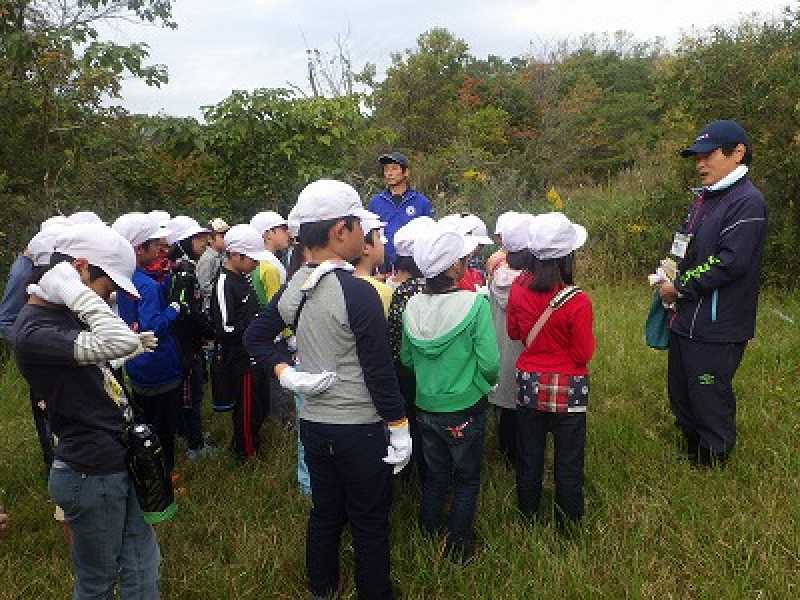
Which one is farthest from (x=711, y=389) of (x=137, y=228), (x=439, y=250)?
(x=137, y=228)

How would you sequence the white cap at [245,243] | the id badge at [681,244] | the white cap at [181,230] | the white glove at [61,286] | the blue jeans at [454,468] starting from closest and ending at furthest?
the white glove at [61,286] → the blue jeans at [454,468] → the id badge at [681,244] → the white cap at [245,243] → the white cap at [181,230]

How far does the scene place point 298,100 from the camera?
7754 mm

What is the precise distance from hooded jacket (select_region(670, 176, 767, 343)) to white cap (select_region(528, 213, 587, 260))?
2.71 ft

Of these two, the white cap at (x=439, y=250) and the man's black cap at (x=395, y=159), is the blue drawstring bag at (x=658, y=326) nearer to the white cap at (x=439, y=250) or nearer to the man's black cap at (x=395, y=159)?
the white cap at (x=439, y=250)

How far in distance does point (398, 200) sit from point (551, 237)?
2849 millimetres

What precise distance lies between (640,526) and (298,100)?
20.6 feet

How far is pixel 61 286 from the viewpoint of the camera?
2.06 m

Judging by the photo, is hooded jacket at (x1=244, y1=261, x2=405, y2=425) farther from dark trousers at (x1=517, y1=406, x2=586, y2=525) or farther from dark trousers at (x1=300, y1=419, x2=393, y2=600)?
dark trousers at (x1=517, y1=406, x2=586, y2=525)

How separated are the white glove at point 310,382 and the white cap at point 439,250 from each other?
2.20ft

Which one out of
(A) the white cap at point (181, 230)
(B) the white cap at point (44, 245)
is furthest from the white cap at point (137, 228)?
(A) the white cap at point (181, 230)

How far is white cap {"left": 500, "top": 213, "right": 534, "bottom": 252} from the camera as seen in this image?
334 centimetres

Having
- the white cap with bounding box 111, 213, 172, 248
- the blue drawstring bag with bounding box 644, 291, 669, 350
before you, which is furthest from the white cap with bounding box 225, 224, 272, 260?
the blue drawstring bag with bounding box 644, 291, 669, 350

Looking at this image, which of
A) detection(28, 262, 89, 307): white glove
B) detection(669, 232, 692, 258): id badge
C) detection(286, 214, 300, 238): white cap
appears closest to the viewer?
detection(28, 262, 89, 307): white glove

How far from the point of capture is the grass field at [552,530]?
2709 millimetres
